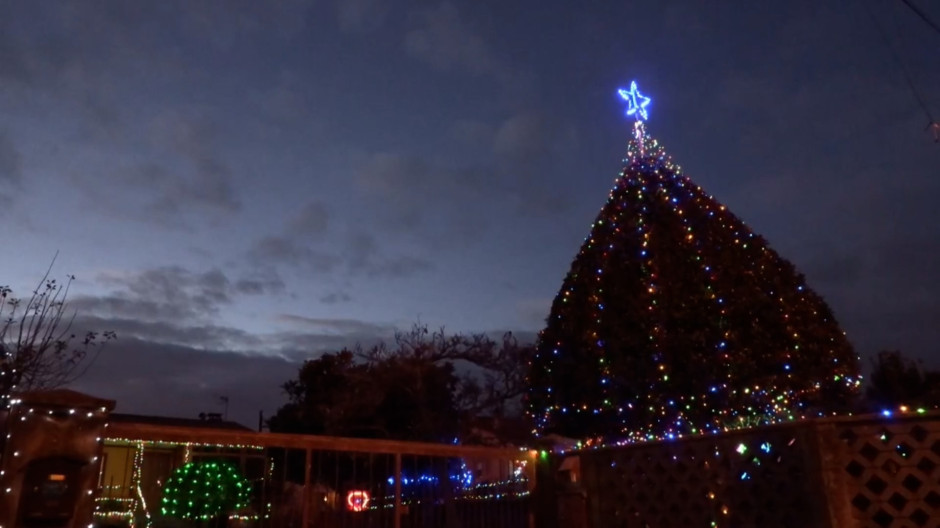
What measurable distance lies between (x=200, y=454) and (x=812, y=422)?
14255mm

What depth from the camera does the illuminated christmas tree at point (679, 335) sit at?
7469mm

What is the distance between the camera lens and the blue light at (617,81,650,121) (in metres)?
10.1

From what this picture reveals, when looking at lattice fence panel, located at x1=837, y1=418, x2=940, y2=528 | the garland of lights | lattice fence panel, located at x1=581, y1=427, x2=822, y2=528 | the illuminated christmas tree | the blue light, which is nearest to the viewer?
lattice fence panel, located at x1=837, y1=418, x2=940, y2=528

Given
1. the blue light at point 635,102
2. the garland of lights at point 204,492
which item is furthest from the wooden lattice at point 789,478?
A: the blue light at point 635,102

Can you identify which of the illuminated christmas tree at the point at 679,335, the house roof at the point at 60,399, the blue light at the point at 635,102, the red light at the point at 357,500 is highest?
the blue light at the point at 635,102

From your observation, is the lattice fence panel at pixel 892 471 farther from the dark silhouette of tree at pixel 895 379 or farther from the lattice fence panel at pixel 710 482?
the dark silhouette of tree at pixel 895 379

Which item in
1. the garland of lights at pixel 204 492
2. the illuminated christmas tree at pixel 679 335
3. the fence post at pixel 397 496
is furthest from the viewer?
the illuminated christmas tree at pixel 679 335

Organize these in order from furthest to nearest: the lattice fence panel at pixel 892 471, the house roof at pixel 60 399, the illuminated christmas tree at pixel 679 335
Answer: the illuminated christmas tree at pixel 679 335, the house roof at pixel 60 399, the lattice fence panel at pixel 892 471

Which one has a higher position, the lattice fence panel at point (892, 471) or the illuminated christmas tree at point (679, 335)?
the illuminated christmas tree at point (679, 335)

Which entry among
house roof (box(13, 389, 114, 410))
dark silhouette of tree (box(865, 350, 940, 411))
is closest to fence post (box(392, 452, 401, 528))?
house roof (box(13, 389, 114, 410))

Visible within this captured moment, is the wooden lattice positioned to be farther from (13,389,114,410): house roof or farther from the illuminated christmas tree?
(13,389,114,410): house roof

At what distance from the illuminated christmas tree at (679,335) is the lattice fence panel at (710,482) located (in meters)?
1.59

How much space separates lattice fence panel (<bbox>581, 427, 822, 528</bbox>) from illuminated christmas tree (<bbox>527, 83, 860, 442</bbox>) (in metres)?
1.59

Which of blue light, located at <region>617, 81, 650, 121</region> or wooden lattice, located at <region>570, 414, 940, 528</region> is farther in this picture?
blue light, located at <region>617, 81, 650, 121</region>
